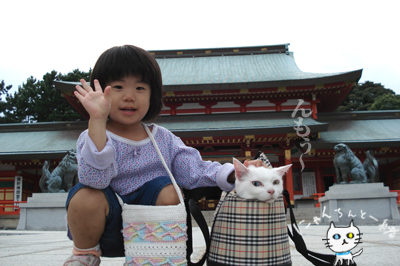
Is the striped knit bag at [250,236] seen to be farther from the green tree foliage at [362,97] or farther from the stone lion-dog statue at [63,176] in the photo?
the green tree foliage at [362,97]

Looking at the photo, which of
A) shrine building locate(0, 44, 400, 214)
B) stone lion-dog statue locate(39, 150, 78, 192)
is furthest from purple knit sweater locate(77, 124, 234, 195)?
shrine building locate(0, 44, 400, 214)

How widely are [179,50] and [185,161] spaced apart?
15507 mm

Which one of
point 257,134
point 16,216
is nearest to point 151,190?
point 257,134

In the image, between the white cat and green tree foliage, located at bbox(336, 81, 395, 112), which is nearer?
the white cat

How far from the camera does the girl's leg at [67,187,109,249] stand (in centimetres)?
119

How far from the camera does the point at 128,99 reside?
4.42 ft

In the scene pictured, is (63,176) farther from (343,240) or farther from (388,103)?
(388,103)

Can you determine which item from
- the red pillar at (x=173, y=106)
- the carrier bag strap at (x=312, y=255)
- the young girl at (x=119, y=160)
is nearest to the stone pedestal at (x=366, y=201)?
the carrier bag strap at (x=312, y=255)

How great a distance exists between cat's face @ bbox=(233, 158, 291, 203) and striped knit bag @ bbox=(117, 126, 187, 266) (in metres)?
0.24

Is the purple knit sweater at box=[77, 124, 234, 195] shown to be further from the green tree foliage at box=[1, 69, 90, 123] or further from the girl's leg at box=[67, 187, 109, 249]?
the green tree foliage at box=[1, 69, 90, 123]

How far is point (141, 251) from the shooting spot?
116 cm

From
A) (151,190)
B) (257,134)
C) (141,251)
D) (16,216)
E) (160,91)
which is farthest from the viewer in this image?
(257,134)

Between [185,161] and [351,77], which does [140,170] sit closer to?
[185,161]

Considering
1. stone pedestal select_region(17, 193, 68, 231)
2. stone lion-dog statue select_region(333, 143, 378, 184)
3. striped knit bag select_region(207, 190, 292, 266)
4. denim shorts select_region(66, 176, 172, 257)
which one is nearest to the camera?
striped knit bag select_region(207, 190, 292, 266)
